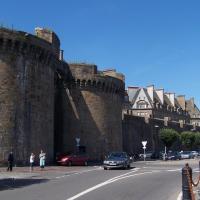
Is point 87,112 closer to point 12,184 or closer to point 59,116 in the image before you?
point 59,116

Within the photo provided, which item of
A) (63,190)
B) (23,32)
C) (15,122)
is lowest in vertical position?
(63,190)

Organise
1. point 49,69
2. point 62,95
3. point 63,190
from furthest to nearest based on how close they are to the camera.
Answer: point 62,95
point 49,69
point 63,190

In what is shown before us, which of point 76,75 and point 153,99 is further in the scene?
point 153,99

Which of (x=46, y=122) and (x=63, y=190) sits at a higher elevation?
(x=46, y=122)

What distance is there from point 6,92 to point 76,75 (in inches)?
577

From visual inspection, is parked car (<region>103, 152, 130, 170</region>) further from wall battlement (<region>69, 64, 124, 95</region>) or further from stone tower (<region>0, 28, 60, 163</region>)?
wall battlement (<region>69, 64, 124, 95</region>)

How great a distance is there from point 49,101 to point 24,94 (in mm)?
4157

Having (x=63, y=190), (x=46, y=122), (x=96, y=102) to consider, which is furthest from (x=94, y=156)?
(x=63, y=190)

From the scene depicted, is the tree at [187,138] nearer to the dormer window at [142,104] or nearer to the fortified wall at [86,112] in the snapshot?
the dormer window at [142,104]

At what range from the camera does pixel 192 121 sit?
418 ft

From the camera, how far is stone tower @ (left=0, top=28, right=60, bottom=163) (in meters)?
37.4

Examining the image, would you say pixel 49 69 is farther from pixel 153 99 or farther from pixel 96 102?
pixel 153 99

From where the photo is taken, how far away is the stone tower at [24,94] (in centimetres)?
3741

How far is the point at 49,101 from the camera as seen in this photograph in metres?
42.7
